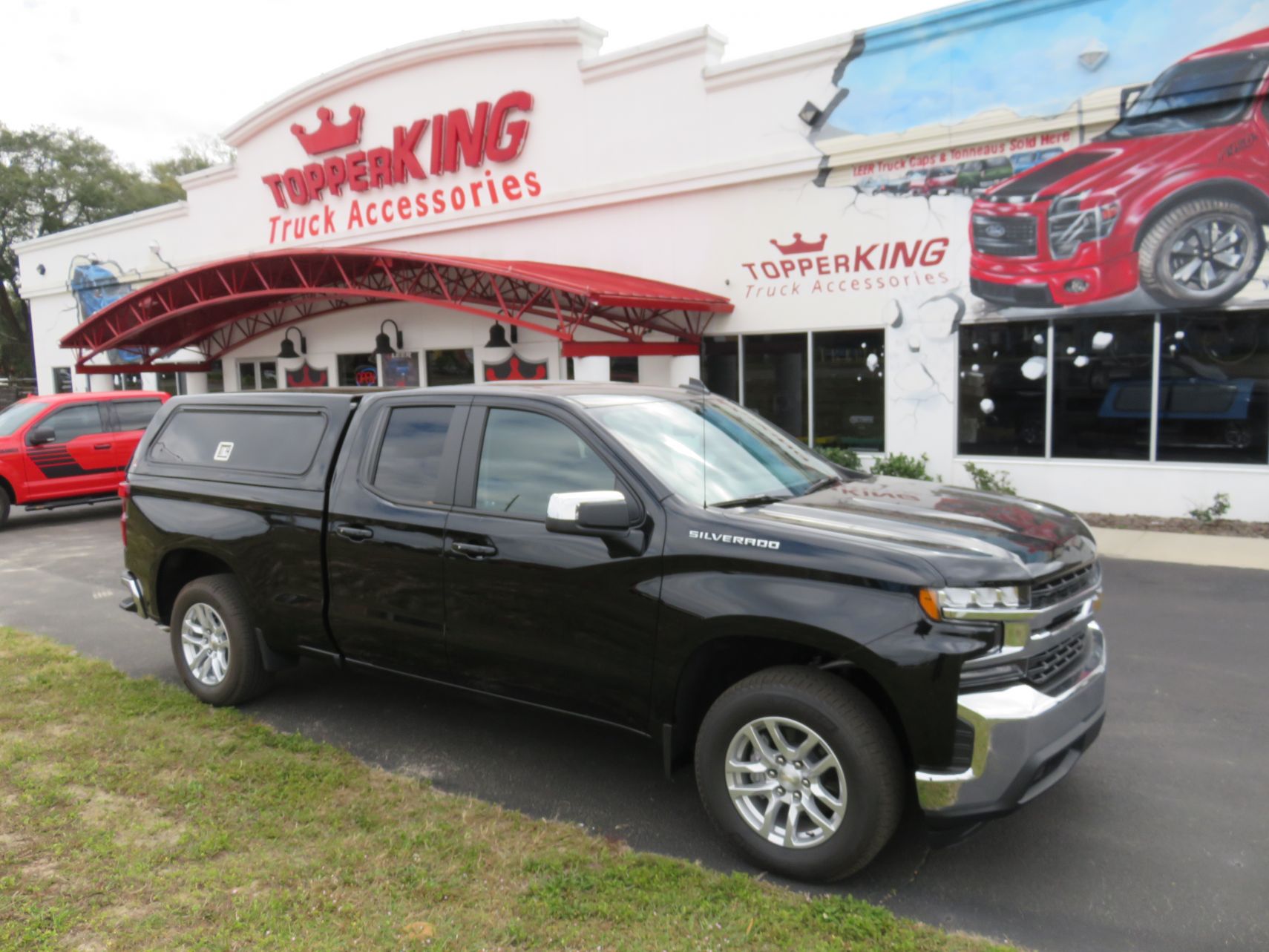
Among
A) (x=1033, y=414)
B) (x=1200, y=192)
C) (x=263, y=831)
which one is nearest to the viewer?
(x=263, y=831)

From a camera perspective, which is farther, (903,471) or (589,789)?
(903,471)

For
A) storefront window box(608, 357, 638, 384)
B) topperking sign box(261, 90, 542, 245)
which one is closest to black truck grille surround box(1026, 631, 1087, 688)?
storefront window box(608, 357, 638, 384)

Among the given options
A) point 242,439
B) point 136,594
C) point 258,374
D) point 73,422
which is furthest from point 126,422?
point 242,439

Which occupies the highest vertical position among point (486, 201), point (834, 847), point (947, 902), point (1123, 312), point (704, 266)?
point (486, 201)

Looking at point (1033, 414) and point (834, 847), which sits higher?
point (1033, 414)

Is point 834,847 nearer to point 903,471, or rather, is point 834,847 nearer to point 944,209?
point 903,471

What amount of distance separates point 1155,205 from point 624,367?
782cm

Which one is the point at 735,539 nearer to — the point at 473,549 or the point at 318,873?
the point at 473,549

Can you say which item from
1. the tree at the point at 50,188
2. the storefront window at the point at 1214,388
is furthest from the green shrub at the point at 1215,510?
the tree at the point at 50,188

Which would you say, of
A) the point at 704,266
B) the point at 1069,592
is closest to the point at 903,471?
the point at 704,266

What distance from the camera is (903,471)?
12344 millimetres

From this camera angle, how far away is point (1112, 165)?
36.0 feet

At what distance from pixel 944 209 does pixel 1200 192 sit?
2.85 meters

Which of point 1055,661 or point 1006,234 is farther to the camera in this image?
point 1006,234
